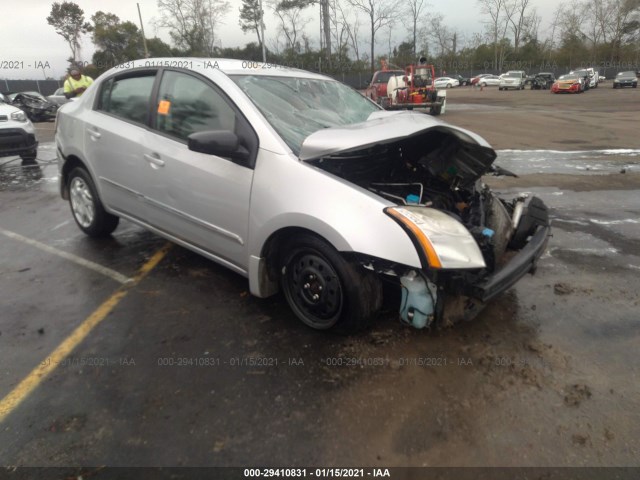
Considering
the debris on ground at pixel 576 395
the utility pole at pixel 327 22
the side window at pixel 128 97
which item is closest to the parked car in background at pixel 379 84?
the side window at pixel 128 97

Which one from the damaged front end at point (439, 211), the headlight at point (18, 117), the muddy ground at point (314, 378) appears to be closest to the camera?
the muddy ground at point (314, 378)

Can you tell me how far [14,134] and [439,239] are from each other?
31.4 ft

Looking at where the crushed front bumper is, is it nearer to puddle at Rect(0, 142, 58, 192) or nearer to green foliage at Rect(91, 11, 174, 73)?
puddle at Rect(0, 142, 58, 192)

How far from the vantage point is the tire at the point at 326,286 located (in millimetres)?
2566

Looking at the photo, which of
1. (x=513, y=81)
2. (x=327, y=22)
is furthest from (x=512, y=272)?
(x=327, y=22)

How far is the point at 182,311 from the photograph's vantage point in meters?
3.23

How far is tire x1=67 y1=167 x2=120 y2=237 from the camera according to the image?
4336 mm

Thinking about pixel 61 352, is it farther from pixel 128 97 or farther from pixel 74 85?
pixel 74 85

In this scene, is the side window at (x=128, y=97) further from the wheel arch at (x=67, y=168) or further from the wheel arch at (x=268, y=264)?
the wheel arch at (x=268, y=264)

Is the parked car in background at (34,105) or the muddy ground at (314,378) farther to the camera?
the parked car in background at (34,105)

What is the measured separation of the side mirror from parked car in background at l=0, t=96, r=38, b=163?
26.7ft

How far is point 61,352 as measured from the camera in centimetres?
277

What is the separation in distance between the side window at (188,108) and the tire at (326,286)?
990mm

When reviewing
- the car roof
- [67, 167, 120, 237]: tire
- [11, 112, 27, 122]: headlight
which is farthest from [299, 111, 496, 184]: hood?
[11, 112, 27, 122]: headlight
